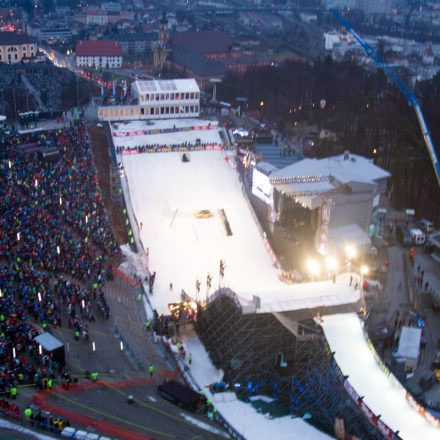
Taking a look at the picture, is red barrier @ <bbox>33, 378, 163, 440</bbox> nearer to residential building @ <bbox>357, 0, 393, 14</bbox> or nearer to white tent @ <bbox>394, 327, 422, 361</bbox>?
white tent @ <bbox>394, 327, 422, 361</bbox>

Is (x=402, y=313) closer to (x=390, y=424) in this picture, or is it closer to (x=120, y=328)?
(x=390, y=424)

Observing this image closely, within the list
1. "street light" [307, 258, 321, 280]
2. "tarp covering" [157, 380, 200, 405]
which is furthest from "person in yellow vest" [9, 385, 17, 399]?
"street light" [307, 258, 321, 280]

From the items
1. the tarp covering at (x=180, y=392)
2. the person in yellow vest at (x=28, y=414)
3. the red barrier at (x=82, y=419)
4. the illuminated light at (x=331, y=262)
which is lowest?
the tarp covering at (x=180, y=392)

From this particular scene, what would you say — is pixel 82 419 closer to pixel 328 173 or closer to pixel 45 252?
pixel 45 252

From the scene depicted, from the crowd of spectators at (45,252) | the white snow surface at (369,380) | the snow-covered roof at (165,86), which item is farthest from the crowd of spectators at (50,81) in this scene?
the white snow surface at (369,380)

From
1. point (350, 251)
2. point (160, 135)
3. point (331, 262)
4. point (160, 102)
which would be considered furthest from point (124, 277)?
point (160, 102)

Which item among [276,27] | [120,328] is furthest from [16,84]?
[276,27]

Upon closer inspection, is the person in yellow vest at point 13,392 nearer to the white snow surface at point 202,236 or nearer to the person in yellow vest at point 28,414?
the person in yellow vest at point 28,414

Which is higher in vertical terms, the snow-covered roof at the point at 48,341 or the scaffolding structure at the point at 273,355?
the snow-covered roof at the point at 48,341
